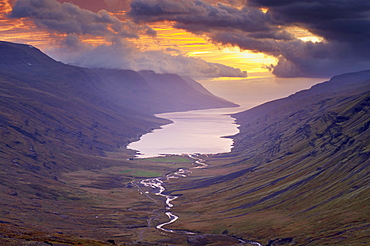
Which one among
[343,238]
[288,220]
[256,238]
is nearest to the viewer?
[343,238]

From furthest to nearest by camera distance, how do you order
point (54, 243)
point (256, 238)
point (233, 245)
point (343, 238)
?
point (256, 238) → point (233, 245) → point (343, 238) → point (54, 243)

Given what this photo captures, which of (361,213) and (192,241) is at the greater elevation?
(361,213)

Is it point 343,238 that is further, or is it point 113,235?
point 113,235

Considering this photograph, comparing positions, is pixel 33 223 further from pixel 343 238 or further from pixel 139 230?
pixel 343 238

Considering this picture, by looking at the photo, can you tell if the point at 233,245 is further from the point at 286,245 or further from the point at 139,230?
the point at 139,230

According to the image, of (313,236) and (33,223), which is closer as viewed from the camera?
(313,236)

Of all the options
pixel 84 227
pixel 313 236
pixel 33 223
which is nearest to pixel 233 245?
pixel 313 236

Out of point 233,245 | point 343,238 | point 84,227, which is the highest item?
point 343,238

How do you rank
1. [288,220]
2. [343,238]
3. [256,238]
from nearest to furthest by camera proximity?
1. [343,238]
2. [256,238]
3. [288,220]

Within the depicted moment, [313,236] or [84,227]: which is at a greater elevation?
[313,236]

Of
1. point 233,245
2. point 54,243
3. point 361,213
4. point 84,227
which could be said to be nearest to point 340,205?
point 361,213
